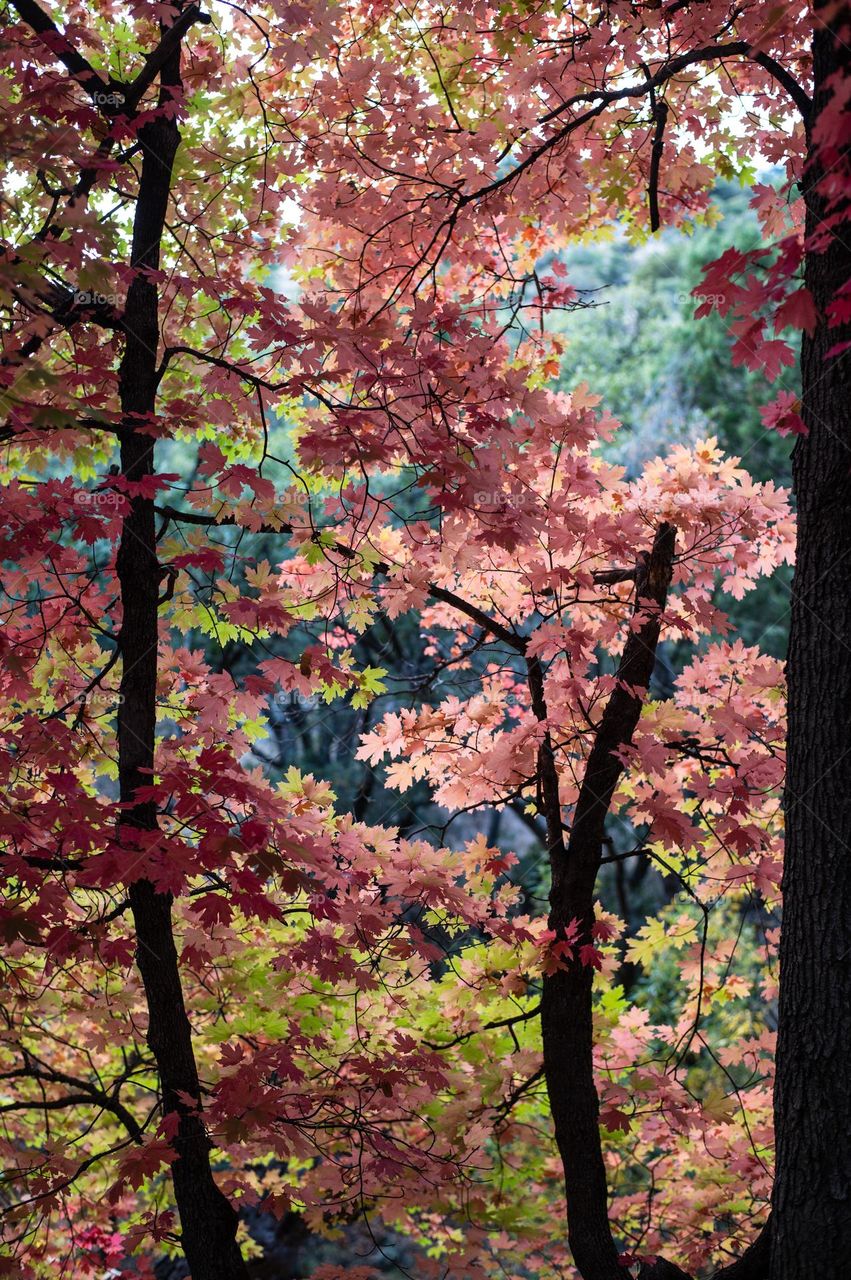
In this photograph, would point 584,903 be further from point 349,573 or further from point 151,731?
point 151,731

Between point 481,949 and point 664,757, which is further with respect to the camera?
point 481,949

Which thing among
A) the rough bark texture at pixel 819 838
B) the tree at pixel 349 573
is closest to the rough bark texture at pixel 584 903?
the tree at pixel 349 573

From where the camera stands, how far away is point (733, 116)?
5.11 metres

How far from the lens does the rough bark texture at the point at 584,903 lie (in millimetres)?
3924

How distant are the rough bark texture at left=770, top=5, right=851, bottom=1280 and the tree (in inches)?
3.5

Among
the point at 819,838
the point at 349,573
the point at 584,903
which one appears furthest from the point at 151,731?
the point at 819,838

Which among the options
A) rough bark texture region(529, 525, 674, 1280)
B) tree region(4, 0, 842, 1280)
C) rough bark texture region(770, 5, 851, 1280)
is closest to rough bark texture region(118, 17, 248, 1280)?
tree region(4, 0, 842, 1280)

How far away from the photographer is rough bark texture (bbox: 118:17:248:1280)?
3.61 metres

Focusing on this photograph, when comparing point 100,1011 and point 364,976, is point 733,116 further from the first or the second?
point 100,1011

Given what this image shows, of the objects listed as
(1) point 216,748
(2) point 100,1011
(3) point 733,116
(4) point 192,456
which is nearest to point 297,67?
(3) point 733,116

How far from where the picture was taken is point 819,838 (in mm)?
2861

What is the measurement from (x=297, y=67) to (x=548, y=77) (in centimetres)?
127

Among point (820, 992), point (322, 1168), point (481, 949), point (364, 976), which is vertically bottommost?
point (322, 1168)

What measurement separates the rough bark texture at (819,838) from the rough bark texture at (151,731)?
6.22 ft
